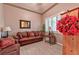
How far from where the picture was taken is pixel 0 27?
7.00ft

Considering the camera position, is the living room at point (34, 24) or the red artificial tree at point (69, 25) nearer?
the red artificial tree at point (69, 25)

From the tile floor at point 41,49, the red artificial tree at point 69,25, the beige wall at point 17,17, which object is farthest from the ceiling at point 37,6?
the tile floor at point 41,49

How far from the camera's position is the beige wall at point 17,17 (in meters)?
2.20

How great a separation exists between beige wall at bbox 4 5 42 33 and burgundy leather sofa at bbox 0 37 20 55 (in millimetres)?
238

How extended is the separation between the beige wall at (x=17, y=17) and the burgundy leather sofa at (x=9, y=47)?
0.78 feet

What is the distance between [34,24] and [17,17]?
42 centimetres

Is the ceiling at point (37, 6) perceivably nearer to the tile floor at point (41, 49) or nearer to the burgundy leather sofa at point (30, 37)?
the burgundy leather sofa at point (30, 37)

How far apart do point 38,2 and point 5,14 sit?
75 cm

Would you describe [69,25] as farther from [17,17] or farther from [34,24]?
[17,17]

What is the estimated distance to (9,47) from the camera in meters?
2.15

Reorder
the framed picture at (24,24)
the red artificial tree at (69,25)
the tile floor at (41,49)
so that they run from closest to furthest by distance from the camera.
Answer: the red artificial tree at (69,25) < the tile floor at (41,49) < the framed picture at (24,24)

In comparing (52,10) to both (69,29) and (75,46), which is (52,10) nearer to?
(69,29)

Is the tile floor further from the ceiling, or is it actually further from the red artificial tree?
the ceiling
